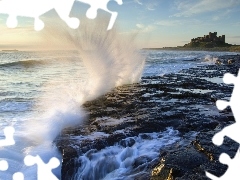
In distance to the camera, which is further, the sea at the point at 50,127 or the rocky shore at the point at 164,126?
the sea at the point at 50,127

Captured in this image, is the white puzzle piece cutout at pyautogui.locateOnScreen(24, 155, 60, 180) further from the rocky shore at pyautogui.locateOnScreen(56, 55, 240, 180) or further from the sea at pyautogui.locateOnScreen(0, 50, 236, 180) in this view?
the rocky shore at pyautogui.locateOnScreen(56, 55, 240, 180)

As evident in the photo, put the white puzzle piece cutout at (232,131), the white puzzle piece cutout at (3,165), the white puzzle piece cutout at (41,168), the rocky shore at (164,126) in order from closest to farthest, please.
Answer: the white puzzle piece cutout at (232,131), the white puzzle piece cutout at (41,168), the rocky shore at (164,126), the white puzzle piece cutout at (3,165)

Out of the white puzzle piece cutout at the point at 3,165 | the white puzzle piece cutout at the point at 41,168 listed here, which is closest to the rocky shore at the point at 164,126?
the white puzzle piece cutout at the point at 3,165

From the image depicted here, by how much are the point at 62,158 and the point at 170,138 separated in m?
2.84

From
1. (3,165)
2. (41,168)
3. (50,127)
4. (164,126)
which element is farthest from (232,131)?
(50,127)

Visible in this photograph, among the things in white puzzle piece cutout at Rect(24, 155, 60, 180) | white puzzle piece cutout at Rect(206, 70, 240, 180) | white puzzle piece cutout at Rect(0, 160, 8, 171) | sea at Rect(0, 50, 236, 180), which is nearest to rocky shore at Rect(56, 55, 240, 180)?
sea at Rect(0, 50, 236, 180)

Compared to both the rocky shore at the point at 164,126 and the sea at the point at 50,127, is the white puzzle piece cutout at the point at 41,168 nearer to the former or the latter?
the sea at the point at 50,127

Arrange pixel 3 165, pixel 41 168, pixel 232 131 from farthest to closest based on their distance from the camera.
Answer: pixel 3 165
pixel 41 168
pixel 232 131

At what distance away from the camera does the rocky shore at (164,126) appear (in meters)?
5.15

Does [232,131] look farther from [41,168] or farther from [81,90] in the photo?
[81,90]

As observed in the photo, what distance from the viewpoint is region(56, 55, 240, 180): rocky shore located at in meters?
5.15

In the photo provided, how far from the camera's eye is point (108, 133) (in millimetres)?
8109

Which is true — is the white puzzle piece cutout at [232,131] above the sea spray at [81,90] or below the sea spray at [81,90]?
below

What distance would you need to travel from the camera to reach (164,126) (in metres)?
8.75
